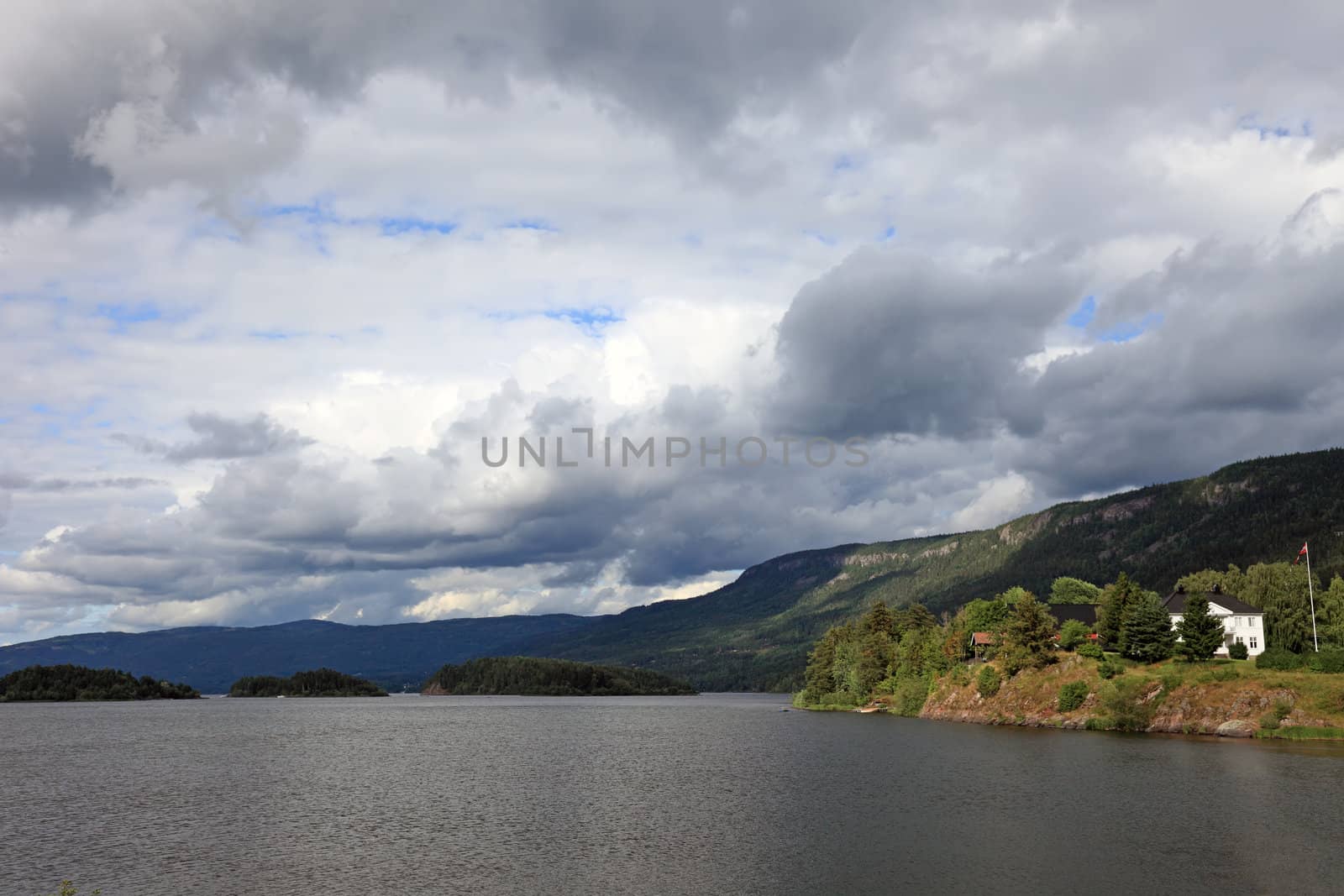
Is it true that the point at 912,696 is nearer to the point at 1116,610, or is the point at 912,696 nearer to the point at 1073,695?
the point at 1073,695

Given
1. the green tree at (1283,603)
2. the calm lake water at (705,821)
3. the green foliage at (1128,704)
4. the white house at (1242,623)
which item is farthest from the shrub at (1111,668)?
the green tree at (1283,603)

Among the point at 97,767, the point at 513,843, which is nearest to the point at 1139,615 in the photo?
the point at 513,843

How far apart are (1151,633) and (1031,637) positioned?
22513mm

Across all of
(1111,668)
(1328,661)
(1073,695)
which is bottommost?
(1073,695)

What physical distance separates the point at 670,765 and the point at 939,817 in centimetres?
4963

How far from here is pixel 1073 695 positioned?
150 metres

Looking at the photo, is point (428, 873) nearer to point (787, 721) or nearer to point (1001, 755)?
point (1001, 755)

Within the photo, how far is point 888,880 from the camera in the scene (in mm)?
53500

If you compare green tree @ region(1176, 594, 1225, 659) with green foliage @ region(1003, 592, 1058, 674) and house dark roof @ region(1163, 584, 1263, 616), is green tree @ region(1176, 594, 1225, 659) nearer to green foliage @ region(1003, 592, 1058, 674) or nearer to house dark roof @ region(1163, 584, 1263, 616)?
house dark roof @ region(1163, 584, 1263, 616)

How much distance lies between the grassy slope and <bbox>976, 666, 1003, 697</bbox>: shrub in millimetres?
1087

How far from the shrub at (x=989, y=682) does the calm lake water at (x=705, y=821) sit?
36907mm

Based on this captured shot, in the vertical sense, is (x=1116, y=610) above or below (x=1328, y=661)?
above

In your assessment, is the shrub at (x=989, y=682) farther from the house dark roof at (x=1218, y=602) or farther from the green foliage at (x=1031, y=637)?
the house dark roof at (x=1218, y=602)

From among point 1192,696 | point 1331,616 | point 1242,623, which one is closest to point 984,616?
point 1242,623
